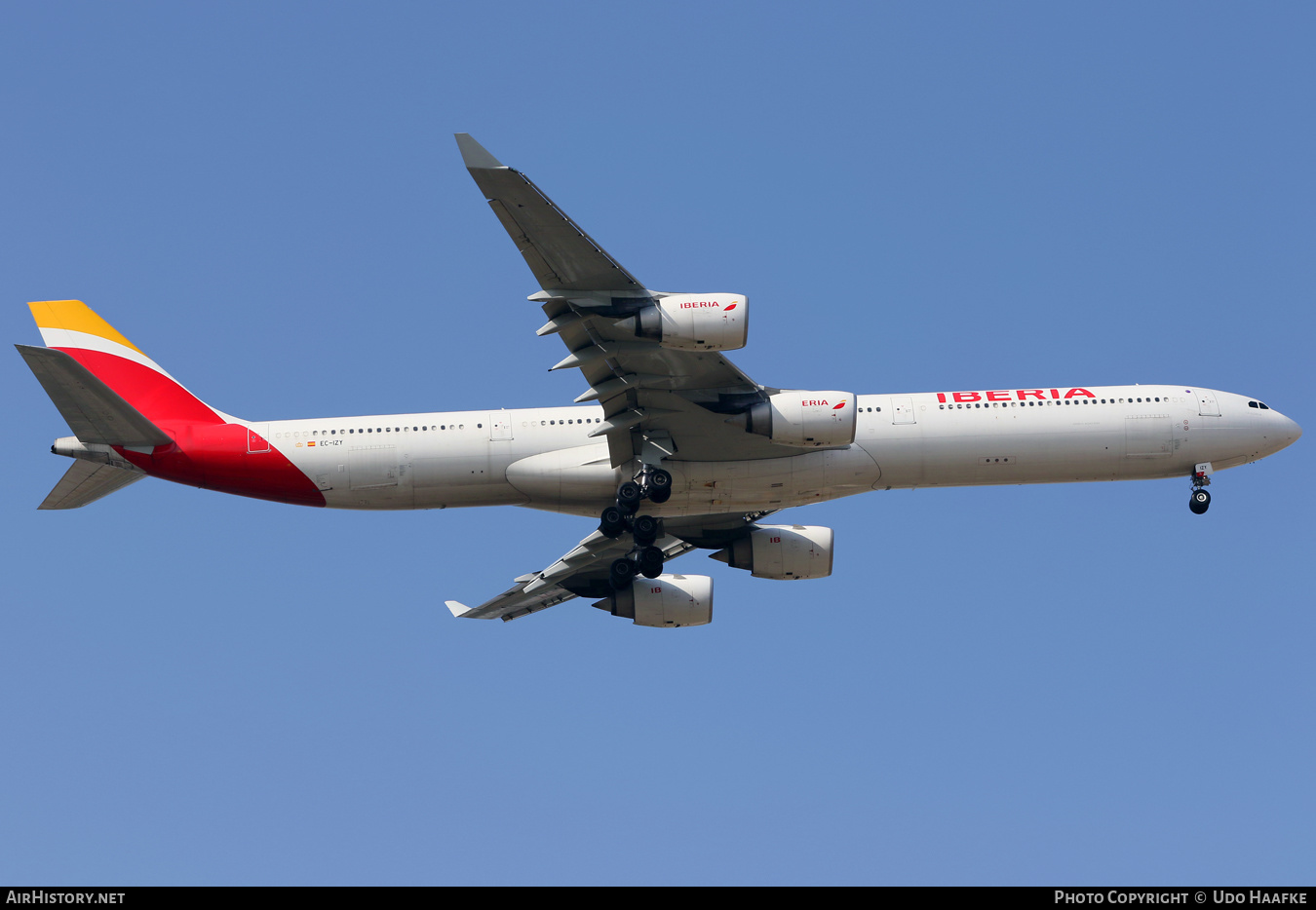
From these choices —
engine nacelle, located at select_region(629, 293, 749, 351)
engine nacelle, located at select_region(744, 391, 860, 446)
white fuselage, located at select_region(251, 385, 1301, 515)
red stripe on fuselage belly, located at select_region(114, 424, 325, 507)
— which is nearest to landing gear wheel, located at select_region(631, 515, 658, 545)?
white fuselage, located at select_region(251, 385, 1301, 515)

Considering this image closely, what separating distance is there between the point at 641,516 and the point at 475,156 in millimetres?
12405

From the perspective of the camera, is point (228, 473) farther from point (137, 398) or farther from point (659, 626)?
point (659, 626)

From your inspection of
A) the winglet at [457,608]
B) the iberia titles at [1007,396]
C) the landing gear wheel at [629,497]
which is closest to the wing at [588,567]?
the winglet at [457,608]

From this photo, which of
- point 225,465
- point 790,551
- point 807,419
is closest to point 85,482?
point 225,465

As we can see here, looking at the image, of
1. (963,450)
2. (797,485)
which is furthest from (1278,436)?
(797,485)

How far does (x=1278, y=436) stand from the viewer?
4116cm

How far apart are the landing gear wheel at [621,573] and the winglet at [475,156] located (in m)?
14.9

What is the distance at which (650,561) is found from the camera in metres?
40.4

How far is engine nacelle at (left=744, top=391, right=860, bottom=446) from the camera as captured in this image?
1437 inches

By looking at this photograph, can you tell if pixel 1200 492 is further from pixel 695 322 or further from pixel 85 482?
pixel 85 482

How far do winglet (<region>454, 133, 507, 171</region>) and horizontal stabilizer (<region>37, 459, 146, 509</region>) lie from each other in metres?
14.8

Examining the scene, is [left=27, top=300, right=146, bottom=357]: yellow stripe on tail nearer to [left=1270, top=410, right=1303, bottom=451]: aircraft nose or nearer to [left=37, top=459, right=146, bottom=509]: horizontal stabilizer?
[left=37, top=459, right=146, bottom=509]: horizontal stabilizer
